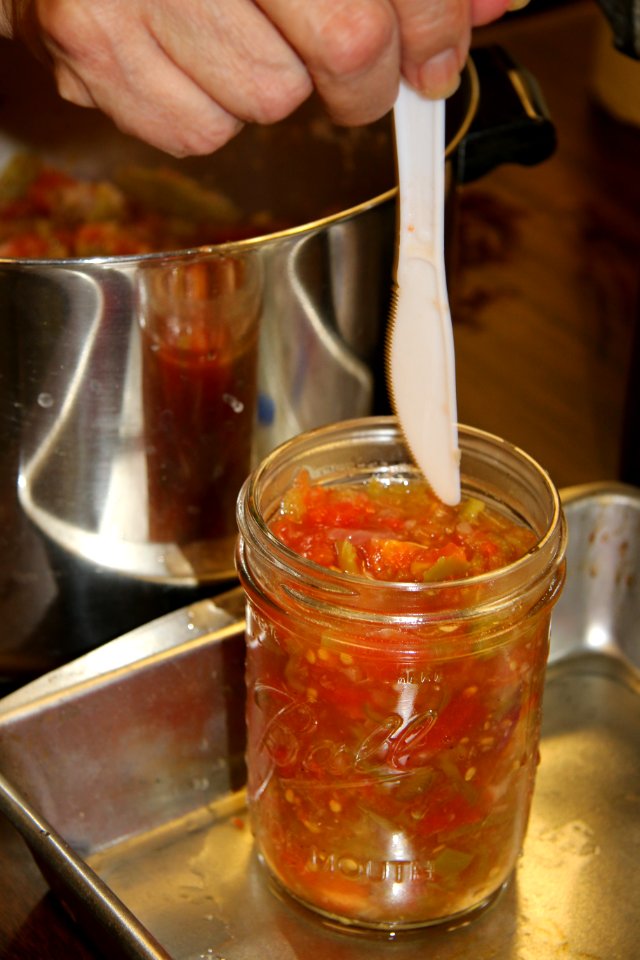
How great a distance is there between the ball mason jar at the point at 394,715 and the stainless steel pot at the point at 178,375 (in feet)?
0.32

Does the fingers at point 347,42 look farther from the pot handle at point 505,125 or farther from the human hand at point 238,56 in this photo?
the pot handle at point 505,125

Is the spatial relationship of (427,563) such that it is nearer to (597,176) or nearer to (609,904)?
(609,904)

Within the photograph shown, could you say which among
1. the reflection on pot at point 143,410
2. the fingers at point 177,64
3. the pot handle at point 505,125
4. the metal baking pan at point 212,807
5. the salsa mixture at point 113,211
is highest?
the fingers at point 177,64

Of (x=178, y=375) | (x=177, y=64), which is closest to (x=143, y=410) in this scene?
(x=178, y=375)

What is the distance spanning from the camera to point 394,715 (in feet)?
2.02

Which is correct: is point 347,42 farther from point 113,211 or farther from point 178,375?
point 113,211

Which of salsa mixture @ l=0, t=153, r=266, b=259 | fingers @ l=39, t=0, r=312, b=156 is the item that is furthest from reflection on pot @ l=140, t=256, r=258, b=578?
salsa mixture @ l=0, t=153, r=266, b=259

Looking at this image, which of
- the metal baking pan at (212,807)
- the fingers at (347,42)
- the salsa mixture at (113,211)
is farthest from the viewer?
the salsa mixture at (113,211)

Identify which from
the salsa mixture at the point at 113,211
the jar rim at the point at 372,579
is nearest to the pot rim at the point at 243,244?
the jar rim at the point at 372,579

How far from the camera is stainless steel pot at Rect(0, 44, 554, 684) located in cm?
72

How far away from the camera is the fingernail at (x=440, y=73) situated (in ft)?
1.90

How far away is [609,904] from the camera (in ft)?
2.26

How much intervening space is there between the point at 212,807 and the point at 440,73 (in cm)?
45

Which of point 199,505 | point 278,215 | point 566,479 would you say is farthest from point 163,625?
point 278,215
